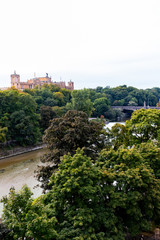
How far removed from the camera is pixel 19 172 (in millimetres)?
21031

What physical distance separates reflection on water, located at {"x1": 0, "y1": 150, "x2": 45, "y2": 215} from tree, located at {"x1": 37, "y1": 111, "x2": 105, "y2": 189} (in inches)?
185

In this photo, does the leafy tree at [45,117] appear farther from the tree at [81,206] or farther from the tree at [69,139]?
the tree at [81,206]

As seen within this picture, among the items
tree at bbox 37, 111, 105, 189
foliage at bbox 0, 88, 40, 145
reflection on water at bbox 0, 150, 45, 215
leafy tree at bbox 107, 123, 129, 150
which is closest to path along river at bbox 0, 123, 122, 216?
reflection on water at bbox 0, 150, 45, 215

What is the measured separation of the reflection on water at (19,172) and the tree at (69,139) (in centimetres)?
471

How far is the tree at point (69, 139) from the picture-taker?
12.0 m

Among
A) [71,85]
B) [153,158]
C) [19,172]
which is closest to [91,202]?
[153,158]

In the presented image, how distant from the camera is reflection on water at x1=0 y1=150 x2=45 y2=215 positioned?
57.8 feet

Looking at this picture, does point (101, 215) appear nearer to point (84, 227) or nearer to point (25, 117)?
point (84, 227)

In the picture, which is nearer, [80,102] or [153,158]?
[153,158]

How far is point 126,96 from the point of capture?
2879 inches

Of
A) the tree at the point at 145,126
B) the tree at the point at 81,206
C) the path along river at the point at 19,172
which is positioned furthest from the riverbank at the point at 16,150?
the tree at the point at 81,206

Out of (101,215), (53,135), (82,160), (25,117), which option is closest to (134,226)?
(101,215)

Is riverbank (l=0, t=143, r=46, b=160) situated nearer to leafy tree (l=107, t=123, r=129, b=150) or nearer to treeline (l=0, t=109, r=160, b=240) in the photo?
leafy tree (l=107, t=123, r=129, b=150)

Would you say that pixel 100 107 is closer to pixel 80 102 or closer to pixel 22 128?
pixel 80 102
